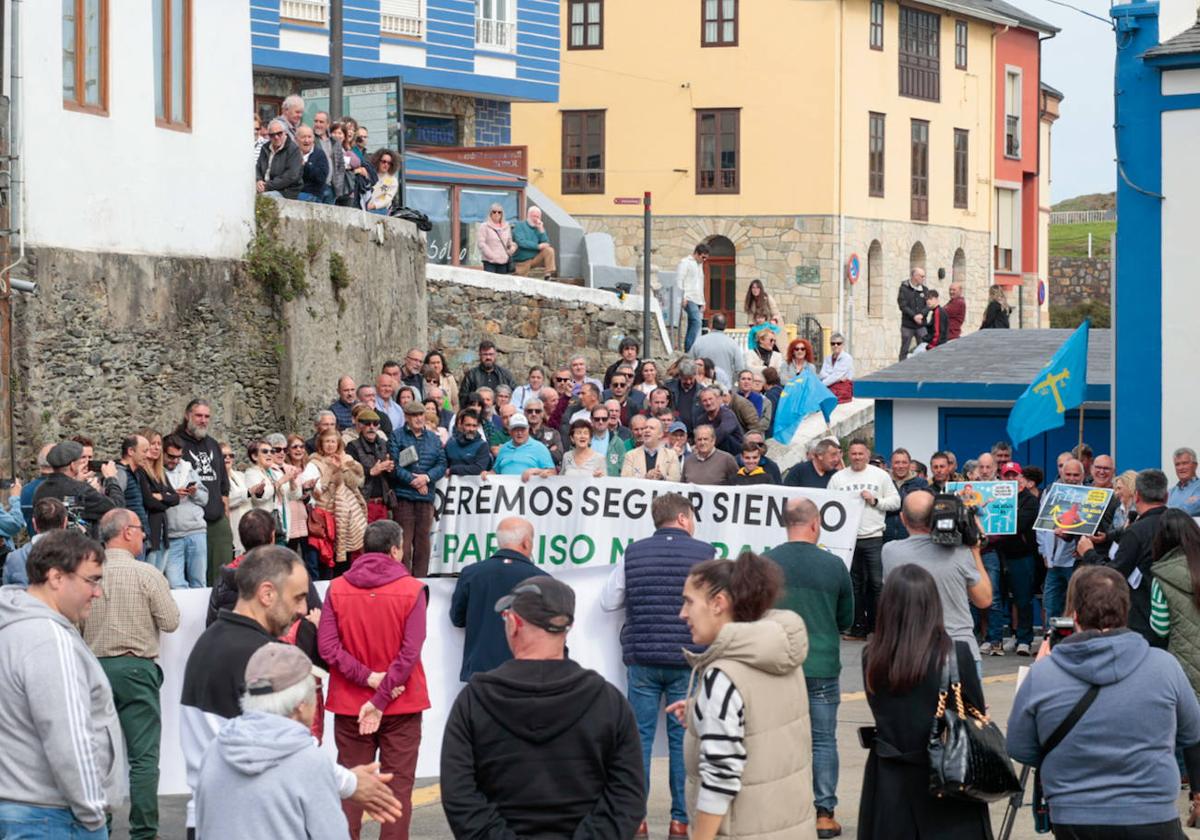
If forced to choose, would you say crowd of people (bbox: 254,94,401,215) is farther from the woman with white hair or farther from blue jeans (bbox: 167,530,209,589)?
blue jeans (bbox: 167,530,209,589)

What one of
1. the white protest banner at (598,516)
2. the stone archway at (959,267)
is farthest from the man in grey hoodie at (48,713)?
the stone archway at (959,267)

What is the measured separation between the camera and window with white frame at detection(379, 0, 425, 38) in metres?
37.7

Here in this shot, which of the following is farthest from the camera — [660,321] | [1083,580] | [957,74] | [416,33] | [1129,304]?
[957,74]

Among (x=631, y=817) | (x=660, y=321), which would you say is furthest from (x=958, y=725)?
(x=660, y=321)

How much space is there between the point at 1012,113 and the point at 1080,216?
50005 mm

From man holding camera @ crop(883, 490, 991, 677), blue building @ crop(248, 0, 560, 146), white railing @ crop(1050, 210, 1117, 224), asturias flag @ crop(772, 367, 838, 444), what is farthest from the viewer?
white railing @ crop(1050, 210, 1117, 224)

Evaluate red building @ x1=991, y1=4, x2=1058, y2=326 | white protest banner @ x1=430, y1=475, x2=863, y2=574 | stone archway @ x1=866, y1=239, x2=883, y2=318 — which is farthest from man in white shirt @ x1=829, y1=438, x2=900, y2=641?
red building @ x1=991, y1=4, x2=1058, y2=326

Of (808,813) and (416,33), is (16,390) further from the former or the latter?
(416,33)

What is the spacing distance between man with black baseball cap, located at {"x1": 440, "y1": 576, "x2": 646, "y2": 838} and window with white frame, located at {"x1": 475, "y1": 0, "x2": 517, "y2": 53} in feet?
114

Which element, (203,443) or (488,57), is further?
(488,57)

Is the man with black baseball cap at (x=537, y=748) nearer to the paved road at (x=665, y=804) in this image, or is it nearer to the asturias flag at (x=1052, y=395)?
the paved road at (x=665, y=804)

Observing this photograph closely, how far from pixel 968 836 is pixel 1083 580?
1064mm

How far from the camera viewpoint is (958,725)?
714 centimetres

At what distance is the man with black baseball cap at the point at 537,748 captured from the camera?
5910mm
